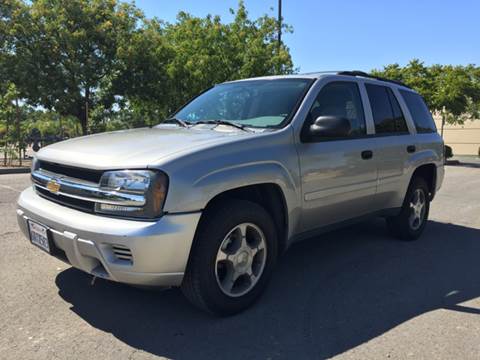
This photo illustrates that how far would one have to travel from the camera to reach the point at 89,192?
2.96m

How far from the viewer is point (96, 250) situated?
9.25ft

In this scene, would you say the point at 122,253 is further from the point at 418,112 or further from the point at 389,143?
the point at 418,112

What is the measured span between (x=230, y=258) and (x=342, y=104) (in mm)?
2000

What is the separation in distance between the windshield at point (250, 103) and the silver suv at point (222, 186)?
0.02 m

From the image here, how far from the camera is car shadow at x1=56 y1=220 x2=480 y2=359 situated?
116 inches

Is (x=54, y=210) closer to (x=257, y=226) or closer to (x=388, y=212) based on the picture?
(x=257, y=226)

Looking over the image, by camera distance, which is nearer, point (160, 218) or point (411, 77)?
point (160, 218)

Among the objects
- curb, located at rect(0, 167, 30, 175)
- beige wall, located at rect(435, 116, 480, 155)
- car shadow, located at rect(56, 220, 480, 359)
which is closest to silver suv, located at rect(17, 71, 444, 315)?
car shadow, located at rect(56, 220, 480, 359)

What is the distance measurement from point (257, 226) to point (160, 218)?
0.85 m

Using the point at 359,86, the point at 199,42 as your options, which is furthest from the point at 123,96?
the point at 359,86

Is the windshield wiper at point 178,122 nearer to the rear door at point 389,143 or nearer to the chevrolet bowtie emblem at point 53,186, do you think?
the chevrolet bowtie emblem at point 53,186

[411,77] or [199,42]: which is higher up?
[199,42]

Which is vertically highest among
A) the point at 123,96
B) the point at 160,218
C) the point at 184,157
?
the point at 123,96

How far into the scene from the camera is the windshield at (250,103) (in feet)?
12.8
